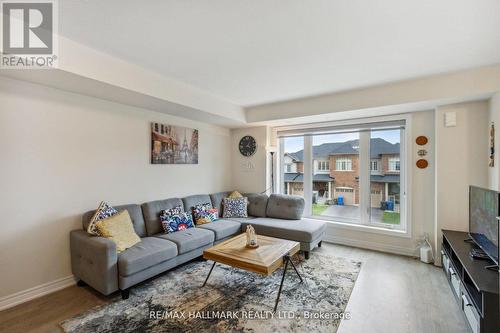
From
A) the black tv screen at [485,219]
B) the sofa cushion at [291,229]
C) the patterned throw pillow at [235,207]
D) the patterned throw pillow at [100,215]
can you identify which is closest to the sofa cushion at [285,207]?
the sofa cushion at [291,229]

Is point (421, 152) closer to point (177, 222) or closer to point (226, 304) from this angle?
point (226, 304)

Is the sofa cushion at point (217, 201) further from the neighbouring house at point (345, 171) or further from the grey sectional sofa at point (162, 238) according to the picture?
the neighbouring house at point (345, 171)

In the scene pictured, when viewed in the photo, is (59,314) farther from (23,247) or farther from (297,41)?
(297,41)

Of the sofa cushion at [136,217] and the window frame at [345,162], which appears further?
the window frame at [345,162]

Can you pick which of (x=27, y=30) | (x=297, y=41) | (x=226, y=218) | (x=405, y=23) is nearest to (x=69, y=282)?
(x=226, y=218)

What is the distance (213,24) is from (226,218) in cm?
310

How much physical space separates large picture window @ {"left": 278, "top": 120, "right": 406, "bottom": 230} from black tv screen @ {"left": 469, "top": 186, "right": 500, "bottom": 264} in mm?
1165

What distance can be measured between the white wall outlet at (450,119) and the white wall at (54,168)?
4100 mm

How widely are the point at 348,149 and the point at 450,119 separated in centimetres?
145

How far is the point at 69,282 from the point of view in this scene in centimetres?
270

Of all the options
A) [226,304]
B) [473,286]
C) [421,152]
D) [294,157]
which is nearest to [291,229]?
[226,304]

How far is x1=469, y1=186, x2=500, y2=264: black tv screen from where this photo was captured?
2035 mm

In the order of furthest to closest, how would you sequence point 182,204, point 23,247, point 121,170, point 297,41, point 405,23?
point 182,204 → point 121,170 → point 23,247 → point 297,41 → point 405,23

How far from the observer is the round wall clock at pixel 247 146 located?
493 cm
